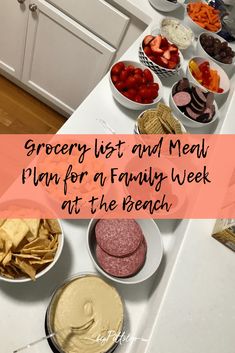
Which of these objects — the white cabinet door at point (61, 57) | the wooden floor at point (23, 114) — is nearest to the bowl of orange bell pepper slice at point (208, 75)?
the white cabinet door at point (61, 57)

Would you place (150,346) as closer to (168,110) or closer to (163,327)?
(163,327)

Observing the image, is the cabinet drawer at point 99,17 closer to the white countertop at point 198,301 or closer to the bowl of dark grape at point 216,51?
the bowl of dark grape at point 216,51

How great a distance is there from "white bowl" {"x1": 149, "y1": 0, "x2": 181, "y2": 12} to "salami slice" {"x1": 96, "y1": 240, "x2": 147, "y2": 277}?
2.89 feet

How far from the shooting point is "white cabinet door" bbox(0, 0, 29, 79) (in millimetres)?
1614

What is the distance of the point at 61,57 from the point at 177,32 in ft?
1.77

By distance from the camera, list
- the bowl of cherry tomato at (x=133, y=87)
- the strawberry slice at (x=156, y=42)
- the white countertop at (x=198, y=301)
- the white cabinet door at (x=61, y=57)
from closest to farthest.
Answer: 1. the white countertop at (x=198, y=301)
2. the bowl of cherry tomato at (x=133, y=87)
3. the strawberry slice at (x=156, y=42)
4. the white cabinet door at (x=61, y=57)

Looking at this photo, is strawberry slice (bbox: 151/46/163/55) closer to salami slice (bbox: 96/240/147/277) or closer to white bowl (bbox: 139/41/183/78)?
white bowl (bbox: 139/41/183/78)

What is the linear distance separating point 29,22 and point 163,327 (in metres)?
1.29

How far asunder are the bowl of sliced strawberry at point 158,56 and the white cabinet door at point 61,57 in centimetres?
35

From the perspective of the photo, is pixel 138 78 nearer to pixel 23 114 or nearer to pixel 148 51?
pixel 148 51

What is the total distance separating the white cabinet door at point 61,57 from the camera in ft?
5.08

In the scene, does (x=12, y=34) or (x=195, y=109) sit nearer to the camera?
(x=195, y=109)

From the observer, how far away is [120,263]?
2.80ft

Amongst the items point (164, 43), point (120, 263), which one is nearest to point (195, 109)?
point (164, 43)
